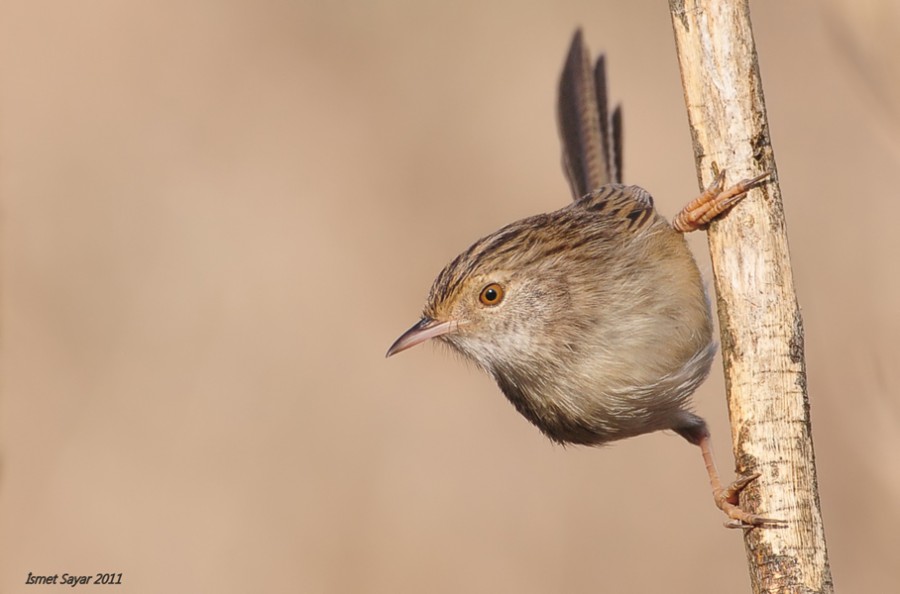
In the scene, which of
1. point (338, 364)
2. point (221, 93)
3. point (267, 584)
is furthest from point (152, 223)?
point (267, 584)

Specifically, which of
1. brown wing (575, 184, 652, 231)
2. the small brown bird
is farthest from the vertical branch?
brown wing (575, 184, 652, 231)

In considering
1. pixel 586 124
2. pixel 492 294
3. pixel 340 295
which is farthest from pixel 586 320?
pixel 340 295

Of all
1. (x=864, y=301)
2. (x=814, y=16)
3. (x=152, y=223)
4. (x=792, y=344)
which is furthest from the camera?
(x=814, y=16)

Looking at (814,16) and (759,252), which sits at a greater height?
(814,16)

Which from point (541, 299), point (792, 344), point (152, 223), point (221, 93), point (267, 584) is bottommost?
point (267, 584)

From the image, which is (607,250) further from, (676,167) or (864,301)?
(676,167)

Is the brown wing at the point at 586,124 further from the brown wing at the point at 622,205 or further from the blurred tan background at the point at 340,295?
the blurred tan background at the point at 340,295
